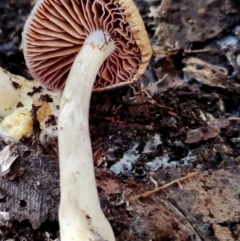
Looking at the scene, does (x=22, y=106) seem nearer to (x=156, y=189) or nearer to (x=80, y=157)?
(x=80, y=157)

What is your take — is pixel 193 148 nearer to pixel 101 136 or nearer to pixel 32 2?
pixel 101 136

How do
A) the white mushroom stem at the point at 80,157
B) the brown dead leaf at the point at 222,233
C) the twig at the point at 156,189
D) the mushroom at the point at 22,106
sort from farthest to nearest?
the mushroom at the point at 22,106 → the twig at the point at 156,189 → the brown dead leaf at the point at 222,233 → the white mushroom stem at the point at 80,157

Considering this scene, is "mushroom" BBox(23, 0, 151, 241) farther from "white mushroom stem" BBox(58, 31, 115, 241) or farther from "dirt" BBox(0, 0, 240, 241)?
"dirt" BBox(0, 0, 240, 241)

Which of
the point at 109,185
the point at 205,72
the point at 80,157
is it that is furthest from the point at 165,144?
the point at 205,72

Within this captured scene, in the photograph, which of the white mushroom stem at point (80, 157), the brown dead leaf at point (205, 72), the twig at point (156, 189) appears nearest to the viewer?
the white mushroom stem at point (80, 157)

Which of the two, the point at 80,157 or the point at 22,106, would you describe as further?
the point at 22,106

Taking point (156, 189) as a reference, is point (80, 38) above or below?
above

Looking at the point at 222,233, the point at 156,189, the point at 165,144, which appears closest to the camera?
the point at 222,233

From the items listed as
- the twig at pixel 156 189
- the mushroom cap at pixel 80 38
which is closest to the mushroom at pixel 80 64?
the mushroom cap at pixel 80 38

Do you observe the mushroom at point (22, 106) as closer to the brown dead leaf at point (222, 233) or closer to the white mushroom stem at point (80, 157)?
the white mushroom stem at point (80, 157)
